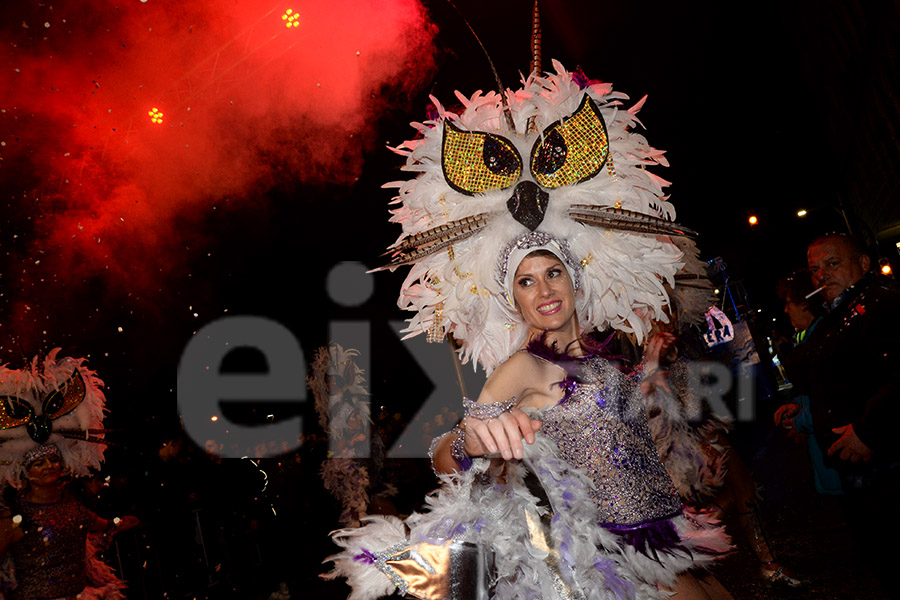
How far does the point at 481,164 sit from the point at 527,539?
1429 mm

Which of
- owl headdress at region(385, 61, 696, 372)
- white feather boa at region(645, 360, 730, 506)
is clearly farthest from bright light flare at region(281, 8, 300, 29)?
white feather boa at region(645, 360, 730, 506)

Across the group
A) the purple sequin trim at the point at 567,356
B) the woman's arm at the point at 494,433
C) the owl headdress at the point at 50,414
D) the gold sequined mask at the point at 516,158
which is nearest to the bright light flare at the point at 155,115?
the owl headdress at the point at 50,414

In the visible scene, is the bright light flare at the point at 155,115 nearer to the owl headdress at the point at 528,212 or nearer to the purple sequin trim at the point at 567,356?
the owl headdress at the point at 528,212

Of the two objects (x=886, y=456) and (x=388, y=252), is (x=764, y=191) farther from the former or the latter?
(x=388, y=252)

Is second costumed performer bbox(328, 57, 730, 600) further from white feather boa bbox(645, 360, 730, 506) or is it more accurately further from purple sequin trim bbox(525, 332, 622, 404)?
white feather boa bbox(645, 360, 730, 506)

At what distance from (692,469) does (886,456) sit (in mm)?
1310

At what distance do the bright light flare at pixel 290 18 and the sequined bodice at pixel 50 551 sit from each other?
5.06 m

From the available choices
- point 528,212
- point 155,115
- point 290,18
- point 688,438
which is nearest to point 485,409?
point 528,212

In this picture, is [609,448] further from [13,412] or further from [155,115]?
[155,115]

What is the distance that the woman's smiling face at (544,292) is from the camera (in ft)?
7.36

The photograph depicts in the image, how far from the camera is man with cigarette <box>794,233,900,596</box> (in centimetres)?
278

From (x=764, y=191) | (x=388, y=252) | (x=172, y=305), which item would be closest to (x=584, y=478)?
(x=388, y=252)

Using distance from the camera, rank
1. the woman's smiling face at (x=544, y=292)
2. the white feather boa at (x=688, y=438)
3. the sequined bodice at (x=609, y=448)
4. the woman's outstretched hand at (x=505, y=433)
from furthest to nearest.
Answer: the white feather boa at (x=688, y=438), the woman's smiling face at (x=544, y=292), the sequined bodice at (x=609, y=448), the woman's outstretched hand at (x=505, y=433)

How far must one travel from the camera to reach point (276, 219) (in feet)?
30.0
